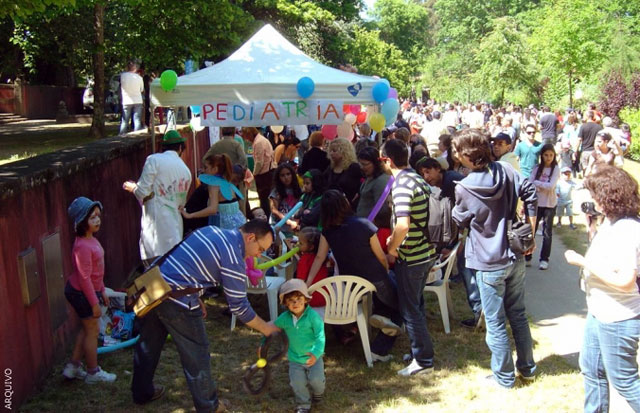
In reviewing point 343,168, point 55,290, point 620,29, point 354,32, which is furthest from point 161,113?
point 354,32

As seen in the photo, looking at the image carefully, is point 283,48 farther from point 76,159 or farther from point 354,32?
point 354,32

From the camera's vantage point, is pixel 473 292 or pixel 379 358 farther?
pixel 473 292

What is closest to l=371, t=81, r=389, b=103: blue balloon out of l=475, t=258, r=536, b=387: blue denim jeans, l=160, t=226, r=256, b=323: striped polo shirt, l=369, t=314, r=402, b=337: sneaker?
l=369, t=314, r=402, b=337: sneaker

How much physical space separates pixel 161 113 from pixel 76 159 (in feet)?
37.8

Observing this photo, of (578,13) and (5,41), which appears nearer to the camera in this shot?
(5,41)

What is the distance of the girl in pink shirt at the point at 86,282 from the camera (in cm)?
470

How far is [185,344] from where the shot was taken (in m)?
4.13

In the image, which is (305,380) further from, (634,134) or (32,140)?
(634,134)

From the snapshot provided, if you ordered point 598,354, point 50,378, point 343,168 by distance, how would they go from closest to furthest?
point 598,354, point 50,378, point 343,168

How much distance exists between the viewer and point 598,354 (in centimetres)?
388

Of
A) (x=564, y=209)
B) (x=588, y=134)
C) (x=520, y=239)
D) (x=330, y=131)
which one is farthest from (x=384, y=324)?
(x=588, y=134)

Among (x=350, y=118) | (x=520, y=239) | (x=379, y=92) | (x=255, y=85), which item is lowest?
(x=520, y=239)

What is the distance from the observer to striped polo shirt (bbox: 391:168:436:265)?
16.4ft

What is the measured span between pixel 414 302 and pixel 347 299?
0.55 m
